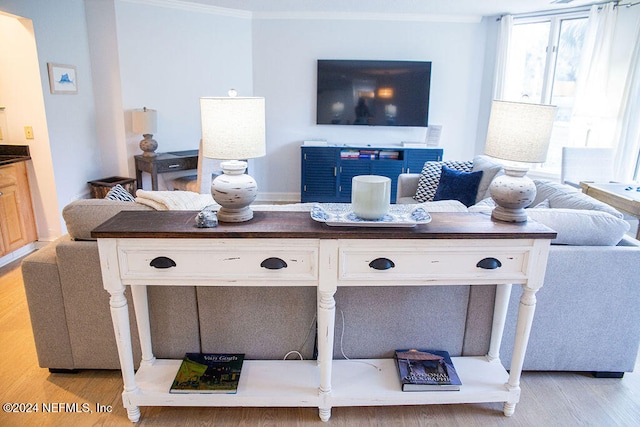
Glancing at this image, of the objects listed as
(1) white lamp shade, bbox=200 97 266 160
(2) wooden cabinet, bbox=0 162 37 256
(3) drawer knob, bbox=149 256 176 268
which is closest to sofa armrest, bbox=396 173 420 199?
(1) white lamp shade, bbox=200 97 266 160

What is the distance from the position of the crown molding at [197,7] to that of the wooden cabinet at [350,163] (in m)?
1.79

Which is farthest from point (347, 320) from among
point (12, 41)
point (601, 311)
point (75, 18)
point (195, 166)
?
point (75, 18)

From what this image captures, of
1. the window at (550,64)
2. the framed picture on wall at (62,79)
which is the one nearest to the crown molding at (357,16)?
the window at (550,64)

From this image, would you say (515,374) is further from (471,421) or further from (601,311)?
(601,311)

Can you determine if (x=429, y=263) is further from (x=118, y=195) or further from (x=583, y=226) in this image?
(x=118, y=195)

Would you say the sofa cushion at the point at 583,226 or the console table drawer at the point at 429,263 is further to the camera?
the sofa cushion at the point at 583,226

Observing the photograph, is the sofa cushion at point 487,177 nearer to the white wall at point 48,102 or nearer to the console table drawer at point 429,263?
the console table drawer at point 429,263

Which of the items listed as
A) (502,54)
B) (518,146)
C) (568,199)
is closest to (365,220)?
(518,146)

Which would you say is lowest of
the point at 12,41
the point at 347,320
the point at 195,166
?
the point at 347,320

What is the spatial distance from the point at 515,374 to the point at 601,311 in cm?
60

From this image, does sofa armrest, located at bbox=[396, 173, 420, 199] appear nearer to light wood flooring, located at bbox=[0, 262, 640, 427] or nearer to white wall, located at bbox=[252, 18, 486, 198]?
white wall, located at bbox=[252, 18, 486, 198]

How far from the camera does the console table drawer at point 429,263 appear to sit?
1.69 m

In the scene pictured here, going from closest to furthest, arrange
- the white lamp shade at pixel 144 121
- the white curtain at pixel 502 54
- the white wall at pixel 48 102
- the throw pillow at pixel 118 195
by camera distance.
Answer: the throw pillow at pixel 118 195 → the white wall at pixel 48 102 → the white lamp shade at pixel 144 121 → the white curtain at pixel 502 54

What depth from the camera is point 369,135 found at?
5.65 meters
